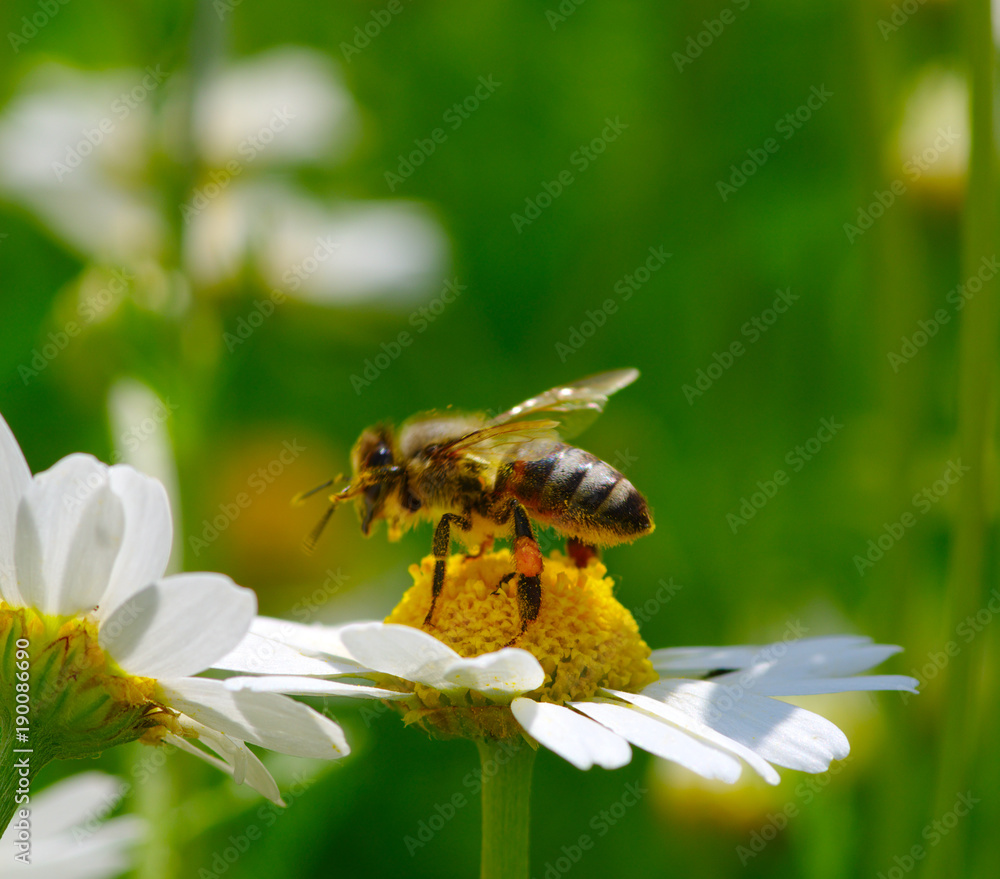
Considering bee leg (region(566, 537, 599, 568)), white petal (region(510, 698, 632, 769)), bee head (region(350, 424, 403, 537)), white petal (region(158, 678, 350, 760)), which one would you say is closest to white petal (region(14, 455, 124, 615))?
white petal (region(158, 678, 350, 760))

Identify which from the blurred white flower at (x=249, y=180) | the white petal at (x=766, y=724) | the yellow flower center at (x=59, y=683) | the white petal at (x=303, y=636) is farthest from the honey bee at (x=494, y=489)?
the blurred white flower at (x=249, y=180)

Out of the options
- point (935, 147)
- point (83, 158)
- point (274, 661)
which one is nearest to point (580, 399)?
point (274, 661)

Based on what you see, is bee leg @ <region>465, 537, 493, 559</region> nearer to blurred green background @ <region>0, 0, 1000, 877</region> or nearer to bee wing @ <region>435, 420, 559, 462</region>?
bee wing @ <region>435, 420, 559, 462</region>

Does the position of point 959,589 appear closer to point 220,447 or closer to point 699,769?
point 699,769

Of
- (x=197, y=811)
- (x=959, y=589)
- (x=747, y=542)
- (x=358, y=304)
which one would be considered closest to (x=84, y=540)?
(x=197, y=811)

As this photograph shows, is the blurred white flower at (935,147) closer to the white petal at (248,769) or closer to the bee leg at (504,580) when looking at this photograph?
the bee leg at (504,580)

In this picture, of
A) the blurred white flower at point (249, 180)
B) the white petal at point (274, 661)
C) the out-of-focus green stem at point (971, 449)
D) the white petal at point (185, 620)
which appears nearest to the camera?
the white petal at point (185, 620)

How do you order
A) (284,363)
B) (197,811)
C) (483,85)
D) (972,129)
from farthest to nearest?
1. (483,85)
2. (284,363)
3. (197,811)
4. (972,129)
